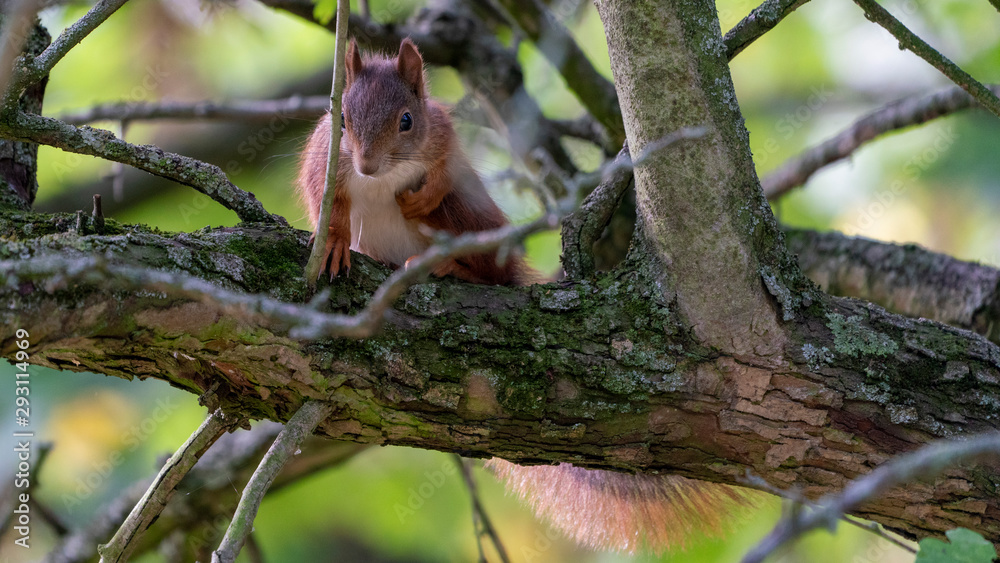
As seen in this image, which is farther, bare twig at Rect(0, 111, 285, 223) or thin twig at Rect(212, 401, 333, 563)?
bare twig at Rect(0, 111, 285, 223)

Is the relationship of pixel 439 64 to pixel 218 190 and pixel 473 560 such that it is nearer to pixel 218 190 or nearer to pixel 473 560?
pixel 218 190

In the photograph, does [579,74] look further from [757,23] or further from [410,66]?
[757,23]

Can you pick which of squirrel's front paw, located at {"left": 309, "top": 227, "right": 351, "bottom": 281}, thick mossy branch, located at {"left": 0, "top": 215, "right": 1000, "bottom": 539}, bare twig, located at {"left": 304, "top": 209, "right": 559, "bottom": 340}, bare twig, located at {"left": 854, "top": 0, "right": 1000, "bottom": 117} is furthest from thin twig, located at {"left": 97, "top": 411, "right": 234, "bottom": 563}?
bare twig, located at {"left": 854, "top": 0, "right": 1000, "bottom": 117}

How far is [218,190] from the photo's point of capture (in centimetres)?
182

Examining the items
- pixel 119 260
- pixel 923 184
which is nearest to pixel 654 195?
pixel 119 260

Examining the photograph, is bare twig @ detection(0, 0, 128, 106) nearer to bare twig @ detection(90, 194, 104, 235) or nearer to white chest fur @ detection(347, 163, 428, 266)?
bare twig @ detection(90, 194, 104, 235)

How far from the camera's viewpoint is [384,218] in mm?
2719

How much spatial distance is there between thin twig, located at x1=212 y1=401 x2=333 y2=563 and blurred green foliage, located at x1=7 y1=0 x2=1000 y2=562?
1544 mm

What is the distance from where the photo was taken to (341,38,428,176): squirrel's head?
101 inches

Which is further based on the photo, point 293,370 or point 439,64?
point 439,64

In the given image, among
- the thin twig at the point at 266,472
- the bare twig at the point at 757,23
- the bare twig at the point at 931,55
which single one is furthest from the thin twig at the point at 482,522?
the bare twig at the point at 931,55

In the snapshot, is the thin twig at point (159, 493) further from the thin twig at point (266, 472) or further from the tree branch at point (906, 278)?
the tree branch at point (906, 278)

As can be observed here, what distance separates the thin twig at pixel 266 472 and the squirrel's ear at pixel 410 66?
1.58 m

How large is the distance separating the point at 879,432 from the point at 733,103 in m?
0.80
